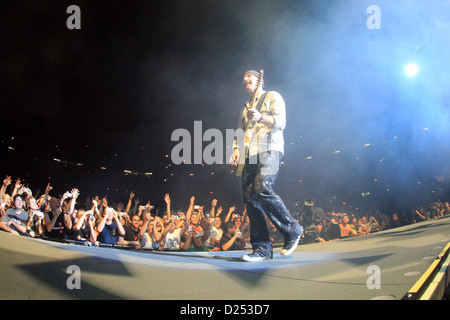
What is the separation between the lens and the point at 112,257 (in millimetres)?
1544

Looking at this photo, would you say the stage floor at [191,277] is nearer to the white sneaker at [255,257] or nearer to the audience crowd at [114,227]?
the white sneaker at [255,257]

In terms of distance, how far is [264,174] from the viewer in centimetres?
209

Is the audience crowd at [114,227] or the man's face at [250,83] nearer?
the man's face at [250,83]

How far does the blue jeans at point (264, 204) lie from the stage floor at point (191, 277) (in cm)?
42

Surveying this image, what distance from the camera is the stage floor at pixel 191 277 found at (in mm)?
995

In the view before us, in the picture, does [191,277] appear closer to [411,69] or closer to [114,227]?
[114,227]

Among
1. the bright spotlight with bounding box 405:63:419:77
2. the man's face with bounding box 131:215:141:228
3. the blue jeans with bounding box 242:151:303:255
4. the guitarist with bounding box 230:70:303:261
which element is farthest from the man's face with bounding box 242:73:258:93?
the bright spotlight with bounding box 405:63:419:77

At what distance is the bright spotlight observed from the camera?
18.6 ft

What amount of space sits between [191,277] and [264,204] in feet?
3.10

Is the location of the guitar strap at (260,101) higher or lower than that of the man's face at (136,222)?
higher

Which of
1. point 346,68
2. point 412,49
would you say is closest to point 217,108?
point 346,68

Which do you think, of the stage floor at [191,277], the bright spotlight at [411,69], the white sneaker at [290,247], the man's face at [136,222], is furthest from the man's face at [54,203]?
the bright spotlight at [411,69]

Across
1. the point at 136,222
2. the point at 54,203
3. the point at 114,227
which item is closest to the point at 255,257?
the point at 114,227
